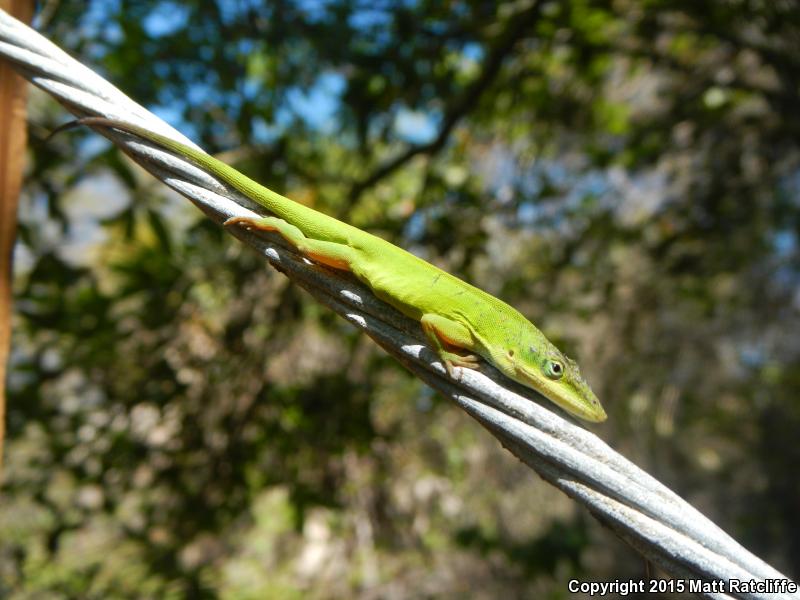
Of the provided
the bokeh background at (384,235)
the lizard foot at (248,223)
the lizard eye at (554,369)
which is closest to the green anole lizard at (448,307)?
the lizard eye at (554,369)

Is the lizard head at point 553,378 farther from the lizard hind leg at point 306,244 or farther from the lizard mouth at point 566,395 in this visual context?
the lizard hind leg at point 306,244

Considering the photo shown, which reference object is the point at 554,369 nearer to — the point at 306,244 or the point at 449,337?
the point at 449,337

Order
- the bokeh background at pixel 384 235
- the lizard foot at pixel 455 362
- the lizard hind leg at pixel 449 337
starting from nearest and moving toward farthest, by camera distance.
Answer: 1. the lizard foot at pixel 455 362
2. the lizard hind leg at pixel 449 337
3. the bokeh background at pixel 384 235

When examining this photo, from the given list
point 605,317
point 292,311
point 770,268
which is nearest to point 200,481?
point 292,311

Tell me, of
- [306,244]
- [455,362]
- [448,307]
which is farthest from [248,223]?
[448,307]

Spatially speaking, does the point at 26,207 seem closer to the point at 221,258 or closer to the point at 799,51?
the point at 221,258

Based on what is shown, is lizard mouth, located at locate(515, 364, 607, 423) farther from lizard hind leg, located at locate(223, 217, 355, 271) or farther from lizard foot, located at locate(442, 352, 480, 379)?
lizard hind leg, located at locate(223, 217, 355, 271)

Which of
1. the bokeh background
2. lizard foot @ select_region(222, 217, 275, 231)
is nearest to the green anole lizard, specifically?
lizard foot @ select_region(222, 217, 275, 231)
